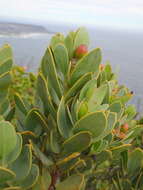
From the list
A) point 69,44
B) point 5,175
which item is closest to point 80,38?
point 69,44

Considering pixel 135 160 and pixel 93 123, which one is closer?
pixel 93 123

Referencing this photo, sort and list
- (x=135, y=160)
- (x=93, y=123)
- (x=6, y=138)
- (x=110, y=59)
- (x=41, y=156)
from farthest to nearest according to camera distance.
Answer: (x=110, y=59)
(x=135, y=160)
(x=41, y=156)
(x=93, y=123)
(x=6, y=138)

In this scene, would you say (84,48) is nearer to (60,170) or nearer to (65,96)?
(65,96)

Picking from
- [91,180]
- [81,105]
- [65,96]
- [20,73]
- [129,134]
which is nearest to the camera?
[81,105]

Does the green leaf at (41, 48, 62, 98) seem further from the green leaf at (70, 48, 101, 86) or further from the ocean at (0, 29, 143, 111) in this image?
the ocean at (0, 29, 143, 111)

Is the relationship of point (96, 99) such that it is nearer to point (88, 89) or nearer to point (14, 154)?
point (88, 89)

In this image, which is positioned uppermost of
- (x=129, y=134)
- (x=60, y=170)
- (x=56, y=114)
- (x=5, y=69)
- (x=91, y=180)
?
(x=5, y=69)

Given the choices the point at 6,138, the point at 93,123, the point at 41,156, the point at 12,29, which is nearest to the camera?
the point at 6,138

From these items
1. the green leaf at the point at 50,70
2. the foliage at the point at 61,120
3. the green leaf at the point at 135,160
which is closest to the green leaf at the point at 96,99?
the foliage at the point at 61,120

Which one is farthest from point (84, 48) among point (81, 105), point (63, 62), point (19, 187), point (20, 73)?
point (20, 73)
